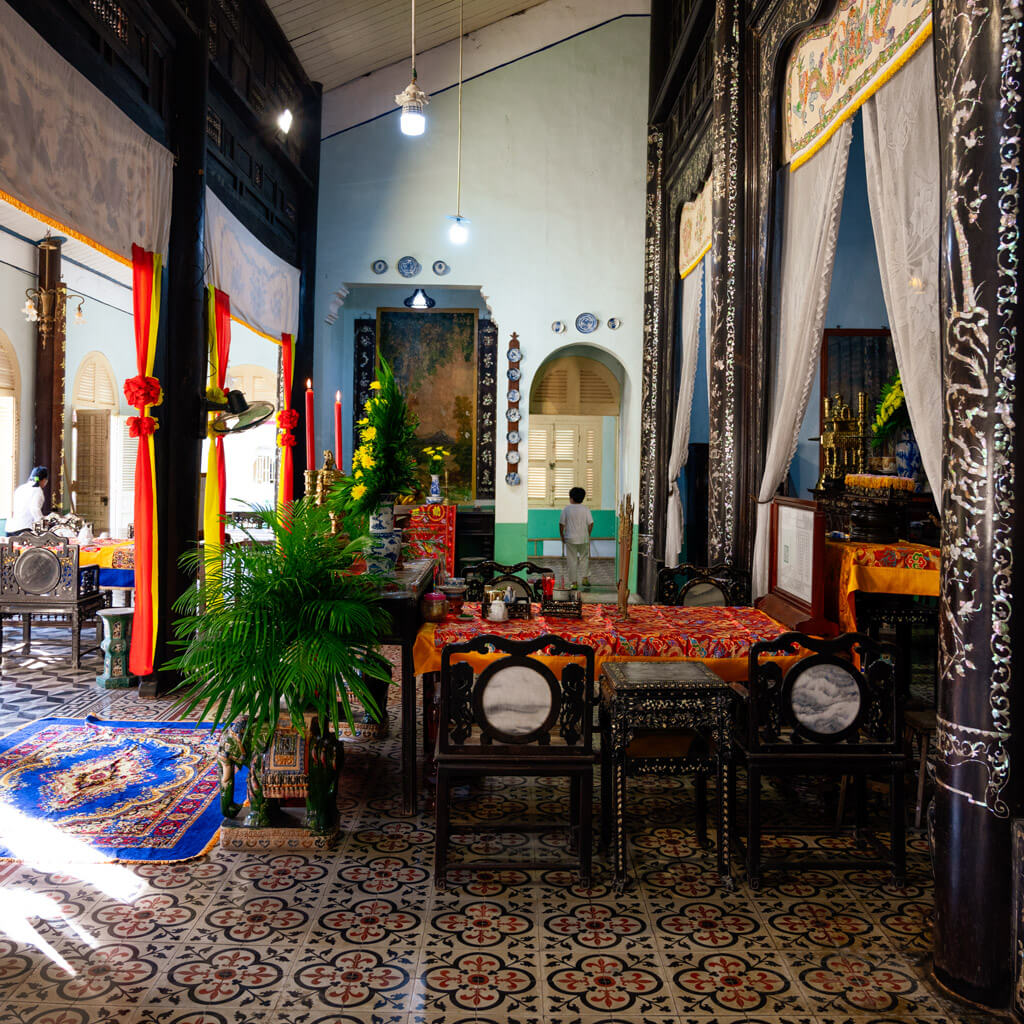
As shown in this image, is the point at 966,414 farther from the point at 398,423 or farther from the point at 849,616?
the point at 398,423

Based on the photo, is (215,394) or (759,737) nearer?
(759,737)

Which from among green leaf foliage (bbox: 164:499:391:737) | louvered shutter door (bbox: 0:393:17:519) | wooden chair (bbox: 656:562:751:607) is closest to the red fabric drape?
green leaf foliage (bbox: 164:499:391:737)

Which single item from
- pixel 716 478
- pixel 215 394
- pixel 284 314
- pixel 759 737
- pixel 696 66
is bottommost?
pixel 759 737

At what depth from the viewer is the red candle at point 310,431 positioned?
9.65 m

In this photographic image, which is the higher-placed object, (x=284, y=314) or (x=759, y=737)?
(x=284, y=314)

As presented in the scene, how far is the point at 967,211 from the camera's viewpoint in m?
2.49

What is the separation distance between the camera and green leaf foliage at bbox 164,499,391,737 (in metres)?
3.24

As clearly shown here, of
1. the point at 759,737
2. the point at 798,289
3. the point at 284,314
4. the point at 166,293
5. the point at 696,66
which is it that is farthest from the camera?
the point at 284,314

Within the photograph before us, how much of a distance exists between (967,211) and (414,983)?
2815 mm

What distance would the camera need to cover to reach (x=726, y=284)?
592 cm

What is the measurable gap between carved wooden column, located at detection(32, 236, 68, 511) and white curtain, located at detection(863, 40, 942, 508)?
890cm

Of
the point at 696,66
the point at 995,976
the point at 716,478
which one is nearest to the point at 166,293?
the point at 716,478

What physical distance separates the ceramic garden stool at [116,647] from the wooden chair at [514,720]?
3.58m

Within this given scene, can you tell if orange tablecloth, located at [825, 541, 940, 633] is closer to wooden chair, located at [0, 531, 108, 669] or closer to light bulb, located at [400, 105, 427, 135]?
light bulb, located at [400, 105, 427, 135]
